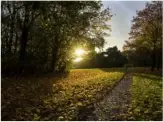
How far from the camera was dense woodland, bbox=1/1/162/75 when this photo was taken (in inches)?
869

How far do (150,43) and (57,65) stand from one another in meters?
17.1

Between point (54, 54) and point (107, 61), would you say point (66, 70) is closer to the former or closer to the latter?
point (54, 54)

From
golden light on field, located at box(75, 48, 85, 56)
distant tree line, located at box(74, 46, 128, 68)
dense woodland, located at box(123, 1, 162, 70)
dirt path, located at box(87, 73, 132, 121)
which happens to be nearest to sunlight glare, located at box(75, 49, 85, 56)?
golden light on field, located at box(75, 48, 85, 56)

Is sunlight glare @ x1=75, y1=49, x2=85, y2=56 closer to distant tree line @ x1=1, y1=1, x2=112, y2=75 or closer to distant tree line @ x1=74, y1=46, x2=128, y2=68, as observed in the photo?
distant tree line @ x1=1, y1=1, x2=112, y2=75

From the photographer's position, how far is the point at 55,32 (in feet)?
95.8

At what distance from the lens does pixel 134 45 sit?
48.5 m

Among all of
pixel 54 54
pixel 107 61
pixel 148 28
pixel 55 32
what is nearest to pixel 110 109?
pixel 55 32

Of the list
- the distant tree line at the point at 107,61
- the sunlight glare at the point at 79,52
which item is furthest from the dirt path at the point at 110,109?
the distant tree line at the point at 107,61

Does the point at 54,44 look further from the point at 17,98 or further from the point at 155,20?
the point at 17,98

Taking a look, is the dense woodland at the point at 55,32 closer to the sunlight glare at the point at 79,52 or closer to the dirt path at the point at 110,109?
the sunlight glare at the point at 79,52

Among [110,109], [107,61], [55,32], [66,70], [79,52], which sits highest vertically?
[55,32]

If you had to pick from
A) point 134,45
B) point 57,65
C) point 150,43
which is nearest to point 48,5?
point 57,65

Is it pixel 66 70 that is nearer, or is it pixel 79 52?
pixel 66 70

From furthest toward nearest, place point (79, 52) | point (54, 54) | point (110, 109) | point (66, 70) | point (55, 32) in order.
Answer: point (79, 52), point (66, 70), point (54, 54), point (55, 32), point (110, 109)
